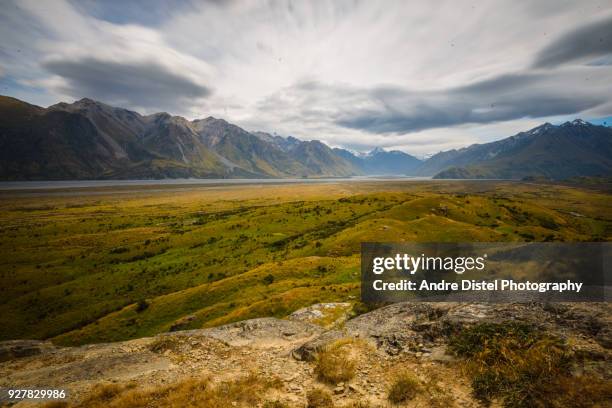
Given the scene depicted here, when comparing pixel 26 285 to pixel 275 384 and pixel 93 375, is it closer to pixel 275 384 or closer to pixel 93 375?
pixel 93 375

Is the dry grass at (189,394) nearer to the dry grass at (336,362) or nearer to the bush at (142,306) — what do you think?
the dry grass at (336,362)

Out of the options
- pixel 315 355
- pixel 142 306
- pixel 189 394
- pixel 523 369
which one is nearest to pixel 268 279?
pixel 142 306

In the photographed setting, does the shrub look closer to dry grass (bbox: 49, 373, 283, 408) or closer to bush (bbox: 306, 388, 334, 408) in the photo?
dry grass (bbox: 49, 373, 283, 408)

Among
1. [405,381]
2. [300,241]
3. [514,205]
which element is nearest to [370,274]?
[405,381]

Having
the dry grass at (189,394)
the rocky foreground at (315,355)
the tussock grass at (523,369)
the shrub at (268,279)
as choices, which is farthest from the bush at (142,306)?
the tussock grass at (523,369)

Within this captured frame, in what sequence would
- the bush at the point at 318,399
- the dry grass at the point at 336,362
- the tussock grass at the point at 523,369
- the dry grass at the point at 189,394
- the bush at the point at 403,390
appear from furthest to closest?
the dry grass at the point at 336,362 < the dry grass at the point at 189,394 < the bush at the point at 318,399 < the bush at the point at 403,390 < the tussock grass at the point at 523,369

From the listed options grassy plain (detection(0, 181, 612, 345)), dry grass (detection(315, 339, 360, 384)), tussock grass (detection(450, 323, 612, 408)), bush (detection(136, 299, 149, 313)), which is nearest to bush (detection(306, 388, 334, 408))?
dry grass (detection(315, 339, 360, 384))

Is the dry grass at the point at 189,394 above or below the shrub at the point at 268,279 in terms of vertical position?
above
